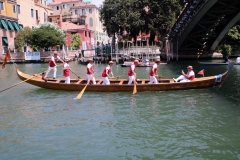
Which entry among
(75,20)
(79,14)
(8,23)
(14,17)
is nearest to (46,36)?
(8,23)

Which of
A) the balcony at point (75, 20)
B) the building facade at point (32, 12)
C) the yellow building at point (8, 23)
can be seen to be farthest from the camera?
the balcony at point (75, 20)

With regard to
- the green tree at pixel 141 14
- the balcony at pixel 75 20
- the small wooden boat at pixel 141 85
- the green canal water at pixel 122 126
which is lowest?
the green canal water at pixel 122 126

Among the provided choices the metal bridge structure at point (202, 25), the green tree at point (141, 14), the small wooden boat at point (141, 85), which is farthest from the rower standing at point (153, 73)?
the green tree at point (141, 14)

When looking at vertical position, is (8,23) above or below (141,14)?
below

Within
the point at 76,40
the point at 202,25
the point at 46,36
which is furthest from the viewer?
the point at 76,40

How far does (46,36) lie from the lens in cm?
4012

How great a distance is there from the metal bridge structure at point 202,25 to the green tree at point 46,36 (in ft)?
52.1

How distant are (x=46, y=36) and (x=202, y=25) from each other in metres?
21.0

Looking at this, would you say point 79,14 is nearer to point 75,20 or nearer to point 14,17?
point 75,20

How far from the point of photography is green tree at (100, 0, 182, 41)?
37.3 meters

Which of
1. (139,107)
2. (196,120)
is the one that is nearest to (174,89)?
(139,107)

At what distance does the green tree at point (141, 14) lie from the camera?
37.3 meters

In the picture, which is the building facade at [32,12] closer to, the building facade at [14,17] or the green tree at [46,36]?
the building facade at [14,17]

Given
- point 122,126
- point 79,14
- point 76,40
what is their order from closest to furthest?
point 122,126
point 76,40
point 79,14
